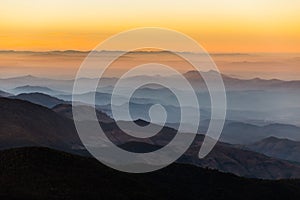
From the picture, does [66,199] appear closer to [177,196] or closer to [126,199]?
[126,199]

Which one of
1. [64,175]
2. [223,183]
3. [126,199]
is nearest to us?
[126,199]

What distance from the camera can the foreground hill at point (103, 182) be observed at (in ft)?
309

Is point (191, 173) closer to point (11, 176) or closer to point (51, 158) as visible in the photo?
point (51, 158)

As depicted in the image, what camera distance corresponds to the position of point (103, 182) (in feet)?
345

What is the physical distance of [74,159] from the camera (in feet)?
379

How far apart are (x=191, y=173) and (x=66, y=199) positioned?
47.2m

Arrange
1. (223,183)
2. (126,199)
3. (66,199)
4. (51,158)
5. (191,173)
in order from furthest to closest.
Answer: (191,173) → (223,183) → (51,158) → (126,199) → (66,199)

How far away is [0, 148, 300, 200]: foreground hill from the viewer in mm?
94312

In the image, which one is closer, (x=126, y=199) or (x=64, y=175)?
(x=126, y=199)

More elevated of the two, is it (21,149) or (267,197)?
(21,149)

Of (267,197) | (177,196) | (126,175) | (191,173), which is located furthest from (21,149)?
(267,197)

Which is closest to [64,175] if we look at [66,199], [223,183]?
[66,199]

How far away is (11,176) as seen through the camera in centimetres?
9825

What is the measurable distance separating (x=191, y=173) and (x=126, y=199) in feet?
122
